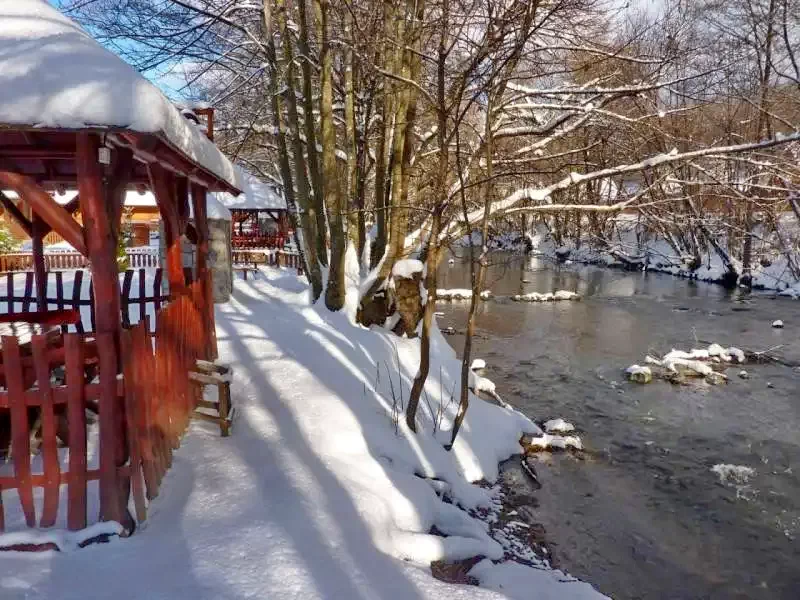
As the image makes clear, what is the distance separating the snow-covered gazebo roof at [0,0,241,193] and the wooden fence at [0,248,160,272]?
40.7 feet

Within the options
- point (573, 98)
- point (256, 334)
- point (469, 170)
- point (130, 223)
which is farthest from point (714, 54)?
point (130, 223)

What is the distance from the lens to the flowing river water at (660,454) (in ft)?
16.8

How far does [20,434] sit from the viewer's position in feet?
10.3

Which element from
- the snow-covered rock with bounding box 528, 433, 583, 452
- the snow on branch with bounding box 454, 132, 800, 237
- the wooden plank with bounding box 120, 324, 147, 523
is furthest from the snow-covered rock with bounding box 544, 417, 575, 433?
the wooden plank with bounding box 120, 324, 147, 523

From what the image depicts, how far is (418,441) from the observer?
20.0 feet

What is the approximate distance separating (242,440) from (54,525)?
65.6 inches

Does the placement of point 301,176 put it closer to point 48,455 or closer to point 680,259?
point 48,455

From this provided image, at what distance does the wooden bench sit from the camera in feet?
15.9

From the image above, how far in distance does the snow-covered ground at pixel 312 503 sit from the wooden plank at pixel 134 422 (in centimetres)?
17

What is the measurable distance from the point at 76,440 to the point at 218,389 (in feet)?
6.00

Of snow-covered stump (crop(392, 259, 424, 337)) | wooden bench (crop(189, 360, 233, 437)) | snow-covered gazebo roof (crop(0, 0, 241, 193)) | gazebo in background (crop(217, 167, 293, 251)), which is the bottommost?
wooden bench (crop(189, 360, 233, 437))

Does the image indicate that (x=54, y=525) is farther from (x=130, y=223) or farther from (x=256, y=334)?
(x=130, y=223)

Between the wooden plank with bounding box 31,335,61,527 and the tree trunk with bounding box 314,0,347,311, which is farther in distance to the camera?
the tree trunk with bounding box 314,0,347,311

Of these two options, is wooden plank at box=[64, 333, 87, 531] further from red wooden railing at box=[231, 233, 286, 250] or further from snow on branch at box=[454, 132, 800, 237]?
red wooden railing at box=[231, 233, 286, 250]
